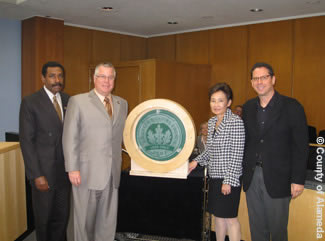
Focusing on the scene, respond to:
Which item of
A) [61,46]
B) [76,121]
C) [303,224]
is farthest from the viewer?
[61,46]

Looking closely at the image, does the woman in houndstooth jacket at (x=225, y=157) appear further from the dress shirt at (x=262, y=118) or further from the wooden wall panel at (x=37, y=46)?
the wooden wall panel at (x=37, y=46)

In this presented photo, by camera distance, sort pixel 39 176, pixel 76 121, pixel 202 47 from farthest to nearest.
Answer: pixel 202 47 < pixel 39 176 < pixel 76 121

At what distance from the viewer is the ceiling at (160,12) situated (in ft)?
16.2

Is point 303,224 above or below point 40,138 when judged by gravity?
below

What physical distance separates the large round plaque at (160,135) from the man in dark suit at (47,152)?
648 mm

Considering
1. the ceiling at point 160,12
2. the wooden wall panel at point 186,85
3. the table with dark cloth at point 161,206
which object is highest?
the ceiling at point 160,12

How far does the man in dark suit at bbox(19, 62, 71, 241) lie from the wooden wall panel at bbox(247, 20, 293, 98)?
4.57 m

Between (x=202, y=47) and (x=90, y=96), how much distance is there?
17.3ft

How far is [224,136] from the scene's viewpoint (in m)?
2.08

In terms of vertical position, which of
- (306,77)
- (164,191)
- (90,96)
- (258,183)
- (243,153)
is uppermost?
(306,77)

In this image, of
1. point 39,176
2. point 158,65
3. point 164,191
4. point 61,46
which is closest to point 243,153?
point 164,191

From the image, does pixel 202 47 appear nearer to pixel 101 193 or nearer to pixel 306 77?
pixel 306 77

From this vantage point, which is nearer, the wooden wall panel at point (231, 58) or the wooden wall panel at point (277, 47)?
the wooden wall panel at point (277, 47)

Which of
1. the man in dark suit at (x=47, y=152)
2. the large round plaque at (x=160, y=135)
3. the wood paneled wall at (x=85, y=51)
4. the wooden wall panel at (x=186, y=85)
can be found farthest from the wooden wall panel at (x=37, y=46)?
the large round plaque at (x=160, y=135)
